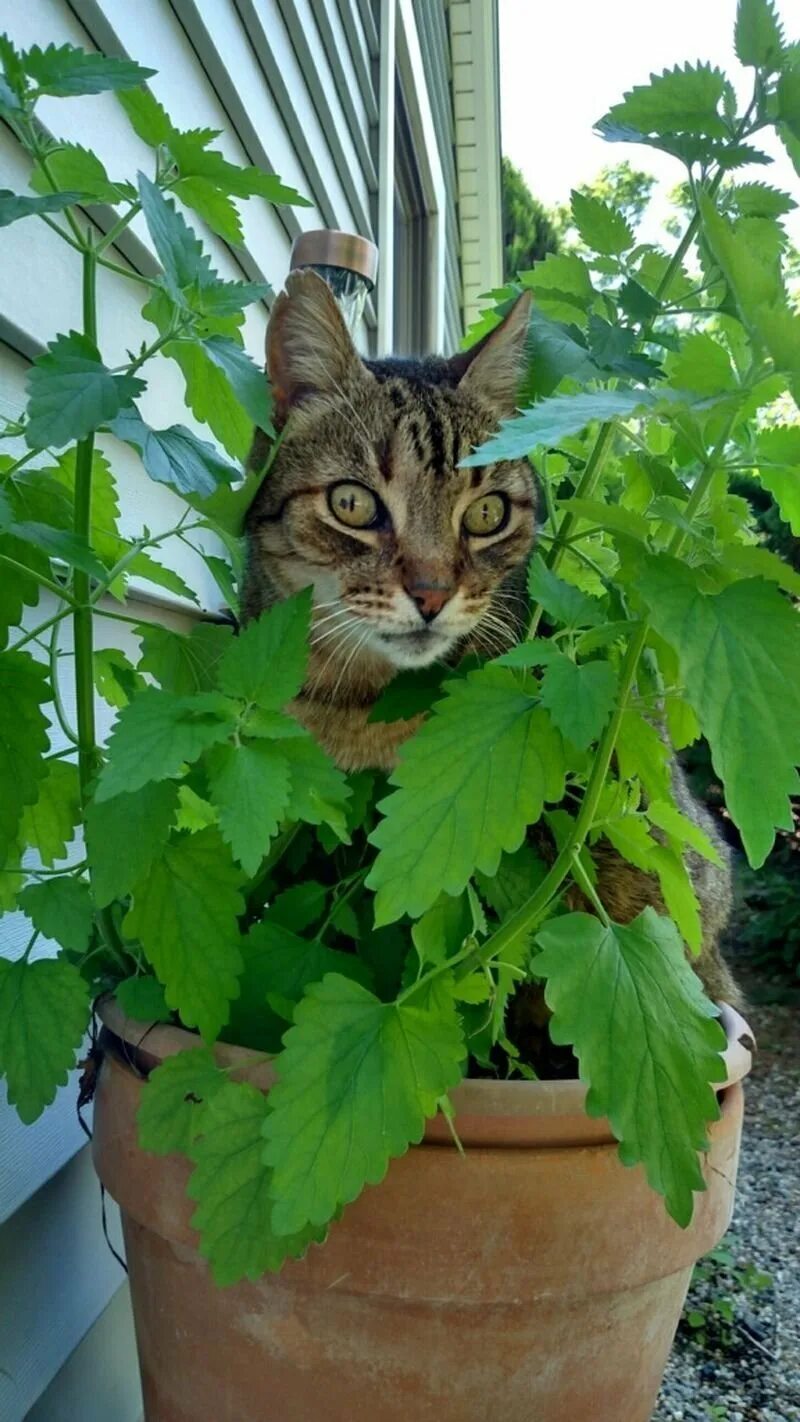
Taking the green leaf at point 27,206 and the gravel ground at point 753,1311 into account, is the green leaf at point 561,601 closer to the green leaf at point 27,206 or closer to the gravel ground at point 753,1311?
the green leaf at point 27,206

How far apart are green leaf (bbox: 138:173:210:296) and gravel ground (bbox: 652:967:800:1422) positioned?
1.80 meters

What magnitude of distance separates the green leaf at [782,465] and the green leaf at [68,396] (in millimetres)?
478

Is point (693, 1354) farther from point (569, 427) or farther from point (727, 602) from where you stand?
point (569, 427)

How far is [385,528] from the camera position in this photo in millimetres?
1198

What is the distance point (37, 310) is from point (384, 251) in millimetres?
3085

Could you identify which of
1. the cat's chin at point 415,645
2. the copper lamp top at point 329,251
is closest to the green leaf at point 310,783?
the cat's chin at point 415,645

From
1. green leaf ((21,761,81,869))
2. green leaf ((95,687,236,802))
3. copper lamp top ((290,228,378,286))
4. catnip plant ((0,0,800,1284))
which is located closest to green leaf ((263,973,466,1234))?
catnip plant ((0,0,800,1284))

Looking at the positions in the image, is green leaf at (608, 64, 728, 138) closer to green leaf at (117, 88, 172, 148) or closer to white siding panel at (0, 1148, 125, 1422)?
green leaf at (117, 88, 172, 148)

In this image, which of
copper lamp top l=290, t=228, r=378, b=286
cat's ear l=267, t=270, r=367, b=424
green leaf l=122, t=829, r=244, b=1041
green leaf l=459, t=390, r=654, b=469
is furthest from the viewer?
copper lamp top l=290, t=228, r=378, b=286

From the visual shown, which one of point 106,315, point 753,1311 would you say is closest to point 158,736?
point 106,315

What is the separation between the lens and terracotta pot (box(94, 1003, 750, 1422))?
0.81m

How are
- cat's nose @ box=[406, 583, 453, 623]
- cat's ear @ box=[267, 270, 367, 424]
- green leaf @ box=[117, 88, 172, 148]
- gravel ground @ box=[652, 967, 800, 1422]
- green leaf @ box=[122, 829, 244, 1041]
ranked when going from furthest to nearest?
gravel ground @ box=[652, 967, 800, 1422]
cat's ear @ box=[267, 270, 367, 424]
cat's nose @ box=[406, 583, 453, 623]
green leaf @ box=[117, 88, 172, 148]
green leaf @ box=[122, 829, 244, 1041]

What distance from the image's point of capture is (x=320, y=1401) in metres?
0.86

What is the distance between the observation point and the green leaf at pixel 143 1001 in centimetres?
90
